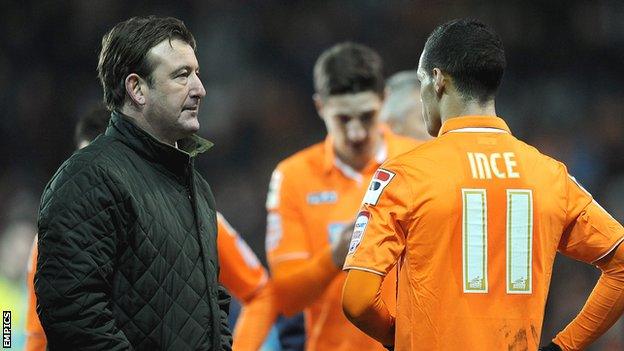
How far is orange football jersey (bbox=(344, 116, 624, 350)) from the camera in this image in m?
3.22

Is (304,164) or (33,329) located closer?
(33,329)

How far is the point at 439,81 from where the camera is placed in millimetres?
3408

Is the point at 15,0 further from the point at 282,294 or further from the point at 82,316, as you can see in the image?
the point at 82,316

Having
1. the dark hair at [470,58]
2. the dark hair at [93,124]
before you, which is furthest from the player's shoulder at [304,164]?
the dark hair at [470,58]

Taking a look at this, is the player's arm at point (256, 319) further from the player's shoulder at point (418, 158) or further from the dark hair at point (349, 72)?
the player's shoulder at point (418, 158)

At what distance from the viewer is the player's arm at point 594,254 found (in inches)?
135

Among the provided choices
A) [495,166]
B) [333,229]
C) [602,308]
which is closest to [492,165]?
[495,166]

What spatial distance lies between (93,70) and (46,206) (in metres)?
7.22

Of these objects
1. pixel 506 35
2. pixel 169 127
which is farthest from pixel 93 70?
pixel 169 127

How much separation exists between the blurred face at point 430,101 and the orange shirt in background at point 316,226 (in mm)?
1425

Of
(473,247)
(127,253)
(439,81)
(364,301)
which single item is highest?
(439,81)

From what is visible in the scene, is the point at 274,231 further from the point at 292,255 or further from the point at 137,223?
the point at 137,223

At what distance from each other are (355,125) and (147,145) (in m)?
1.98

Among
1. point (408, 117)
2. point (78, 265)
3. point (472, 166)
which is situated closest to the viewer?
point (78, 265)
